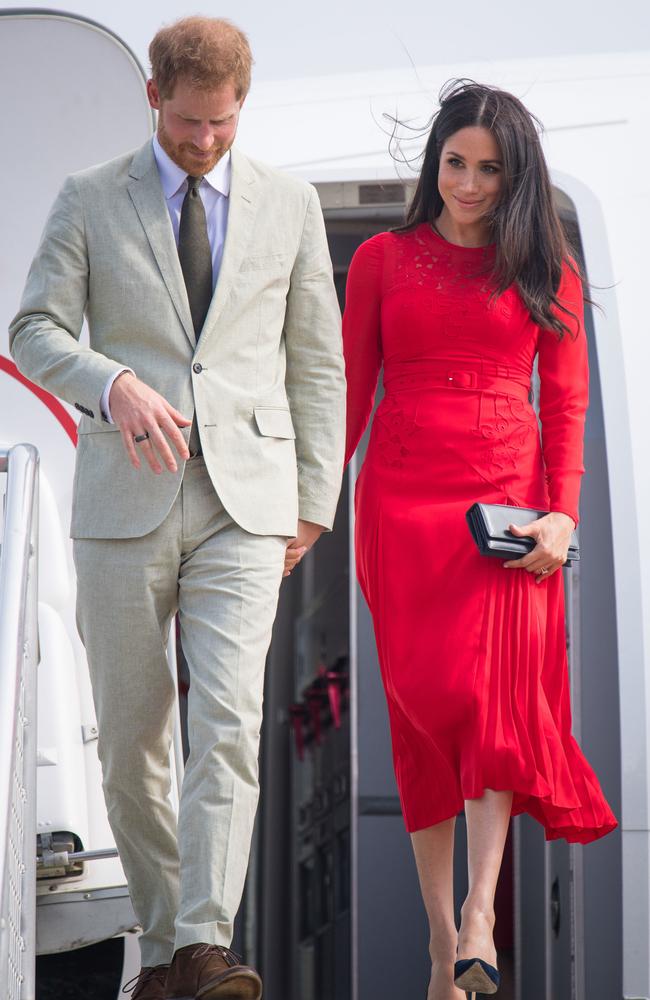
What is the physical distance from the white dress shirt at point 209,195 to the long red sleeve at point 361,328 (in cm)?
46

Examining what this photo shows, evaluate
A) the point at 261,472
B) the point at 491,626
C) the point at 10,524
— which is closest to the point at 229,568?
the point at 261,472

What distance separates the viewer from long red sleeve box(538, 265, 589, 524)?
2963 mm

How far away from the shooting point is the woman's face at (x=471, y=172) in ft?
9.55

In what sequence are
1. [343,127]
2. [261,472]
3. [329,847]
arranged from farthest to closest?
[329,847]
[343,127]
[261,472]

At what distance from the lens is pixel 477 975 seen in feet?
8.09

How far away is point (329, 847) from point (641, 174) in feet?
13.2

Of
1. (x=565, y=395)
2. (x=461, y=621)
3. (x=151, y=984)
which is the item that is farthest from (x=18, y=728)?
(x=565, y=395)

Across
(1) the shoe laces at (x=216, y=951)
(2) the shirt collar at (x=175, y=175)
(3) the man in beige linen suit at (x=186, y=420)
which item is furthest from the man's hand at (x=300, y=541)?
(1) the shoe laces at (x=216, y=951)

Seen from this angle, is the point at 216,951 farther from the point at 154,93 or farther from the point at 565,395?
the point at 154,93

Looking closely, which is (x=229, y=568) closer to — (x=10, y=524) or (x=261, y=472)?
(x=261, y=472)

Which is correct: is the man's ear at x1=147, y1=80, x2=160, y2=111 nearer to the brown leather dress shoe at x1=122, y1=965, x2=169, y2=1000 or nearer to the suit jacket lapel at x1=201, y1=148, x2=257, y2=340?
the suit jacket lapel at x1=201, y1=148, x2=257, y2=340

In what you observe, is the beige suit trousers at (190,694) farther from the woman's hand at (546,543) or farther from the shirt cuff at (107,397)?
the woman's hand at (546,543)

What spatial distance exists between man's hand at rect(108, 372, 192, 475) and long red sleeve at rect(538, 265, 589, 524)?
2.96 feet

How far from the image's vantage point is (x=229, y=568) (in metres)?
2.53
